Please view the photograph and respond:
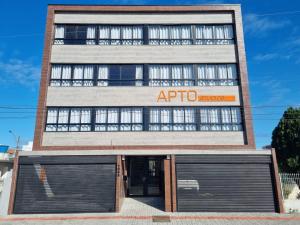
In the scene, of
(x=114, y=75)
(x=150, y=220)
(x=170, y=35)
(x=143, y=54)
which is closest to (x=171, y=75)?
(x=143, y=54)

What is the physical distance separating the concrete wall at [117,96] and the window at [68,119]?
0.49m

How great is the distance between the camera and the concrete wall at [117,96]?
1605cm

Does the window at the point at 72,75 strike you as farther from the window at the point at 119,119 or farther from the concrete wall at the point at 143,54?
the window at the point at 119,119

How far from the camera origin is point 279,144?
79.3 ft

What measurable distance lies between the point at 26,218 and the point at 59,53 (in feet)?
36.6

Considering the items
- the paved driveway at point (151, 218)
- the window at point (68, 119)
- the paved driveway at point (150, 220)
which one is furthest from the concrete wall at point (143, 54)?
the paved driveway at point (150, 220)

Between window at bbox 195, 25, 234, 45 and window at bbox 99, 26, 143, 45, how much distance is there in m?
4.50

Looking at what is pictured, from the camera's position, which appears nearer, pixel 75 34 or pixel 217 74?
pixel 217 74

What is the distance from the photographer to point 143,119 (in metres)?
15.9

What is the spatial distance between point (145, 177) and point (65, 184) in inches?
234

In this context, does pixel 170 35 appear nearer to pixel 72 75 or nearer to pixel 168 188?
pixel 72 75

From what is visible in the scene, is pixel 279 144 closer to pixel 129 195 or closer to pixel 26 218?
pixel 129 195

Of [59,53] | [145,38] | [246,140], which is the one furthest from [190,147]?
[59,53]

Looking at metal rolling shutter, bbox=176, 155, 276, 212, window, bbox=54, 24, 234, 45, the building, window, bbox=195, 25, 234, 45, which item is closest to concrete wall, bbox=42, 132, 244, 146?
the building
